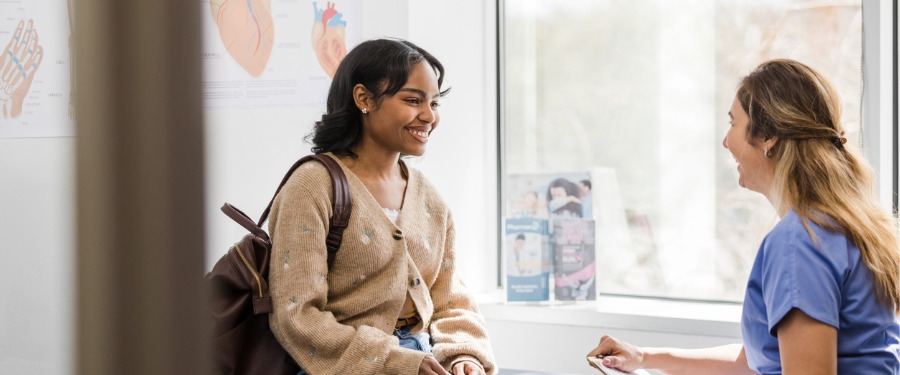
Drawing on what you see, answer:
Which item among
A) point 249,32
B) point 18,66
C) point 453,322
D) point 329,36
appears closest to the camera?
point 18,66

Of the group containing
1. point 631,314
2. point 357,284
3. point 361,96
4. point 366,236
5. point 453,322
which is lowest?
point 631,314

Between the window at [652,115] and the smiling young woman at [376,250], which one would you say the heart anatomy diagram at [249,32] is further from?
the window at [652,115]

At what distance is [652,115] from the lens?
3.09 m

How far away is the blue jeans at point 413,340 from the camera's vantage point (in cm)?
183

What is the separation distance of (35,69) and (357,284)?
125 centimetres

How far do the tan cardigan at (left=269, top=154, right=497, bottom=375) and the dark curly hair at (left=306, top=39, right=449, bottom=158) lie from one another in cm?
10

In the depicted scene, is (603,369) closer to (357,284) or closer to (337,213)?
(357,284)

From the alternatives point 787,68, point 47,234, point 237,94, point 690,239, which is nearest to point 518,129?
point 690,239

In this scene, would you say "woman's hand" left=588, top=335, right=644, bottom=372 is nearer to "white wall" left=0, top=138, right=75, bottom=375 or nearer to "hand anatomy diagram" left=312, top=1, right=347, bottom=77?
"hand anatomy diagram" left=312, top=1, right=347, bottom=77

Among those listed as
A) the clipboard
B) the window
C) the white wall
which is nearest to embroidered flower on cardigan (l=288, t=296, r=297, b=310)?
the clipboard

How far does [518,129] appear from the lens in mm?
3311

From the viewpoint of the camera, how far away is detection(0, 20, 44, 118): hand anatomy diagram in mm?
494

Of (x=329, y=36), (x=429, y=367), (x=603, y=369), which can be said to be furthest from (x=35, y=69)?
(x=329, y=36)

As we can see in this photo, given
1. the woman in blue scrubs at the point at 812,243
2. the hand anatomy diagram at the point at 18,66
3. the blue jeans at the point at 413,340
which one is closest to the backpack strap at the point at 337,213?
the blue jeans at the point at 413,340
